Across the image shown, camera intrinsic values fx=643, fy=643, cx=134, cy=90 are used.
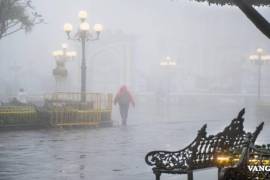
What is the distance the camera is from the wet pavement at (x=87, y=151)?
10758 mm

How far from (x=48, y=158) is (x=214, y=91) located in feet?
138

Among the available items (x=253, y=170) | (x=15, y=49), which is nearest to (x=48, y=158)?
(x=253, y=170)

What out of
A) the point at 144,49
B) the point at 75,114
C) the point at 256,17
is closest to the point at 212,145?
the point at 256,17

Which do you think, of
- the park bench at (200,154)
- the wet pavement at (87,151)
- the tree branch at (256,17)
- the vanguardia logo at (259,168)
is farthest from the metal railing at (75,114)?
the vanguardia logo at (259,168)

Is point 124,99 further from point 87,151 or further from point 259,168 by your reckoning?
point 259,168

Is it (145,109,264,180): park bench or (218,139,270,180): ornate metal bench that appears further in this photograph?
(145,109,264,180): park bench

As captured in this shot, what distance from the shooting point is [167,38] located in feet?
195

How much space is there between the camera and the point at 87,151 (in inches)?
576

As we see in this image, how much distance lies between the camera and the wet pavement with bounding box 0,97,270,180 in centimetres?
1076

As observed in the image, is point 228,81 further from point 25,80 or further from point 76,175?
point 76,175

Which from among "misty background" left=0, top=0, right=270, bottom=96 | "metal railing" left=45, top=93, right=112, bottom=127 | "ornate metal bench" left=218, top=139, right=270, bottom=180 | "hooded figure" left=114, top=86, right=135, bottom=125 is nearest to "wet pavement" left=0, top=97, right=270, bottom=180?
"metal railing" left=45, top=93, right=112, bottom=127

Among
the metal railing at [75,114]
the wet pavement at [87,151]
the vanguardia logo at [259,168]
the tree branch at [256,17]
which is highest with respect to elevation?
the tree branch at [256,17]

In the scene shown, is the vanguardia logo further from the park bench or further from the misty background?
the misty background

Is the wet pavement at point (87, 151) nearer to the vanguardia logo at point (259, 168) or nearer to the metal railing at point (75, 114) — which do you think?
the metal railing at point (75, 114)
